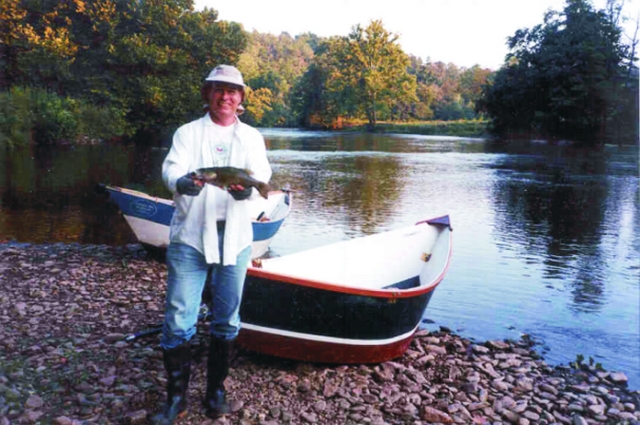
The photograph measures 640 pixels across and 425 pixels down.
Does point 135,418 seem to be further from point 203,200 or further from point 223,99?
point 223,99

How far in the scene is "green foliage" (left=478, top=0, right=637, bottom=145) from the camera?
155 ft

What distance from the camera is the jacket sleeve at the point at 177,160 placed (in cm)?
362

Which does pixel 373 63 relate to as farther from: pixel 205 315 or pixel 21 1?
pixel 205 315

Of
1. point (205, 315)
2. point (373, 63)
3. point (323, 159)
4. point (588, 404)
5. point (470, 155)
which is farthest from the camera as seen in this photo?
point (373, 63)

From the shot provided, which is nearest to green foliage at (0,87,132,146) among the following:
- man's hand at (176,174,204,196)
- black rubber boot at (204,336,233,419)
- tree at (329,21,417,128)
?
black rubber boot at (204,336,233,419)

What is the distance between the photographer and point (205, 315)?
6.23 meters

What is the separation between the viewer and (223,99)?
3.74m

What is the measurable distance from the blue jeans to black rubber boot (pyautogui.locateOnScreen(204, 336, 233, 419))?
0.16 meters

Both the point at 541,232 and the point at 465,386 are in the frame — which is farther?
the point at 541,232

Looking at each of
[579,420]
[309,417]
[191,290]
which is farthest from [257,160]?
[579,420]

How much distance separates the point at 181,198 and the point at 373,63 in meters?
85.1

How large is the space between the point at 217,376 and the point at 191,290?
0.78 metres

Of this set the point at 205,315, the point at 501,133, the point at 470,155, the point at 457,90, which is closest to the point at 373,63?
the point at 457,90

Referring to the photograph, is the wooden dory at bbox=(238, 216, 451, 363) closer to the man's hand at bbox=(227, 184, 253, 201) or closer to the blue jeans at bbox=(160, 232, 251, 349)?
the blue jeans at bbox=(160, 232, 251, 349)
